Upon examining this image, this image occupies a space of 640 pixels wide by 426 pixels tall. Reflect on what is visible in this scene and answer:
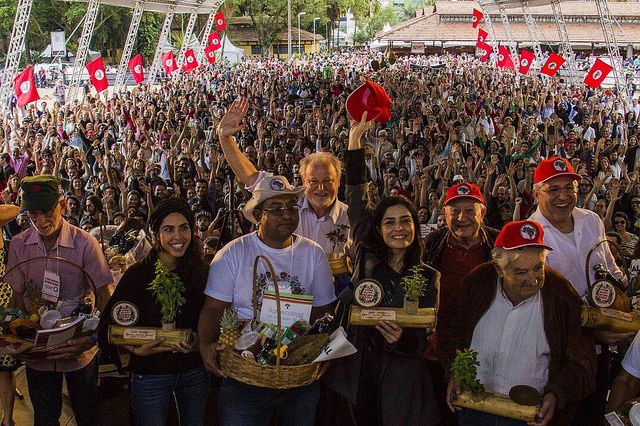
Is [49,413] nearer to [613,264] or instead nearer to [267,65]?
[613,264]

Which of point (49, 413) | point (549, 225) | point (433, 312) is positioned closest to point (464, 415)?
point (433, 312)

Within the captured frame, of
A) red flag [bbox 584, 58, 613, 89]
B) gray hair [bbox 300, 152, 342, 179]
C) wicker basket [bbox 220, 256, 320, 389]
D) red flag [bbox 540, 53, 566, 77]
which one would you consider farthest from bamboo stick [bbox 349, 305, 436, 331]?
red flag [bbox 540, 53, 566, 77]

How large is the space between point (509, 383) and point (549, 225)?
103 cm

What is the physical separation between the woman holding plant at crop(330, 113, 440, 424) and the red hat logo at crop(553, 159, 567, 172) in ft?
3.01

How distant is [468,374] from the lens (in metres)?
2.65

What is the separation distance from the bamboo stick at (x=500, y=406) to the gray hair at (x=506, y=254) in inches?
21.7

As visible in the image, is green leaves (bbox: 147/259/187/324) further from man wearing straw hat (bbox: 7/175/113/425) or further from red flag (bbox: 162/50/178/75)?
red flag (bbox: 162/50/178/75)

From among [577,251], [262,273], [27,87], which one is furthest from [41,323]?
[27,87]

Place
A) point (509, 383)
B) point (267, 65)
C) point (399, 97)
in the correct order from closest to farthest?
point (509, 383)
point (399, 97)
point (267, 65)

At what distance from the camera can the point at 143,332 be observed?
2.81m

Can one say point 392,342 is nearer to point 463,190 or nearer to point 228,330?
point 228,330

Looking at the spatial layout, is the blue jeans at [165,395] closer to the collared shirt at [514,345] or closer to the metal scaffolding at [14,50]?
the collared shirt at [514,345]

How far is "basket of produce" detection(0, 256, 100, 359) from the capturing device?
2824 millimetres

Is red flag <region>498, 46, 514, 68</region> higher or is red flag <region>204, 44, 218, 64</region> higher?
red flag <region>204, 44, 218, 64</region>
